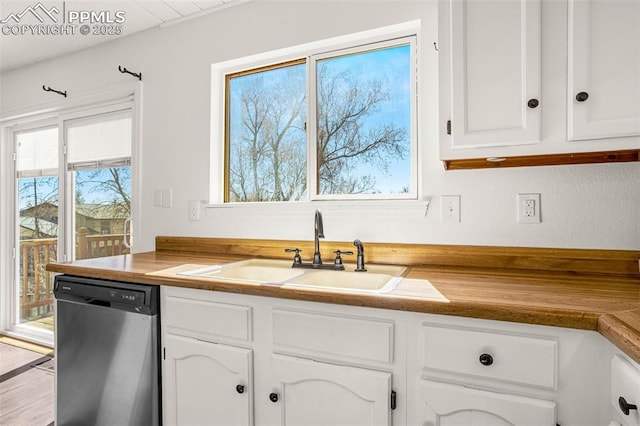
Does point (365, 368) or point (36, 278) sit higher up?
point (365, 368)

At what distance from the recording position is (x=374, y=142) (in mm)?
1896

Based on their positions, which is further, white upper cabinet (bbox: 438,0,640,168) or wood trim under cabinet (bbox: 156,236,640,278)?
wood trim under cabinet (bbox: 156,236,640,278)

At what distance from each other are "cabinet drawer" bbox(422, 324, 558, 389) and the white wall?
692mm

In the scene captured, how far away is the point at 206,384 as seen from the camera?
1.38 metres

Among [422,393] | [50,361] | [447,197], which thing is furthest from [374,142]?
[50,361]

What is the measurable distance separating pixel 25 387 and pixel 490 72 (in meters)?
3.17

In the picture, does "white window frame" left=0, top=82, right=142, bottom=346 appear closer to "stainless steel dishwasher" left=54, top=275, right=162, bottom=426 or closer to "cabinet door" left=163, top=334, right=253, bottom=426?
"stainless steel dishwasher" left=54, top=275, right=162, bottom=426

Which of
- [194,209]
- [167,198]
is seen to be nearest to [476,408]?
[194,209]

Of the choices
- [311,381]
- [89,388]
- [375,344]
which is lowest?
[89,388]

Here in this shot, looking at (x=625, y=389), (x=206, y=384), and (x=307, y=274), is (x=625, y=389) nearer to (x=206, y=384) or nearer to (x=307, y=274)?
(x=307, y=274)

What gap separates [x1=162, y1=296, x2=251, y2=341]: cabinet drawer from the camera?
4.27 ft

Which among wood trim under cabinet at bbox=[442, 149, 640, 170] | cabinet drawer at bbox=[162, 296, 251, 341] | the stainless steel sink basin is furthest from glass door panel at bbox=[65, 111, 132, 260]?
wood trim under cabinet at bbox=[442, 149, 640, 170]

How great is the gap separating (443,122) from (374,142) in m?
0.57

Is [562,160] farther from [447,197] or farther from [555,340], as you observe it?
[555,340]
